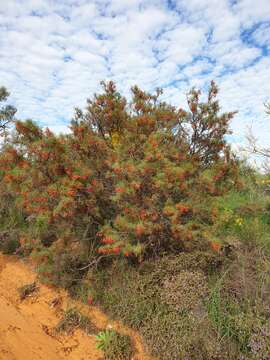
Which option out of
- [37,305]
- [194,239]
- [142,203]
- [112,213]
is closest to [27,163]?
[112,213]

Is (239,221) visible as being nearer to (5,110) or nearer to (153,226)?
(153,226)

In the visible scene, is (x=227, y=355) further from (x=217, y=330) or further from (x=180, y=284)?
(x=180, y=284)

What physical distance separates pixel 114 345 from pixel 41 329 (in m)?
1.03

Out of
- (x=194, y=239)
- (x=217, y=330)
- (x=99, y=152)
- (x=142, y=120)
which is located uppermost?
(x=142, y=120)

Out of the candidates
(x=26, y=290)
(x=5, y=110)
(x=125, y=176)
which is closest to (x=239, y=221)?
(x=125, y=176)

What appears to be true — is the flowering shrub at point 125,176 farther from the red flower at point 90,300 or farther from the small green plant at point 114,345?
the small green plant at point 114,345

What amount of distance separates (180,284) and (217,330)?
592 mm

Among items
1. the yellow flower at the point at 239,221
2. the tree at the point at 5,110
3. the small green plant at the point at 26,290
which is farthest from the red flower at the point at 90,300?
the tree at the point at 5,110

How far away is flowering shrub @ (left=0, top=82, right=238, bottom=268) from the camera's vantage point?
136 inches

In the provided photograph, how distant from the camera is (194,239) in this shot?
3521 mm

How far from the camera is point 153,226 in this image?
3379 millimetres

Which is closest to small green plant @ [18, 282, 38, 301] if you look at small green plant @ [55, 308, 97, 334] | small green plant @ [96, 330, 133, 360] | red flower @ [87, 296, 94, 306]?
small green plant @ [55, 308, 97, 334]

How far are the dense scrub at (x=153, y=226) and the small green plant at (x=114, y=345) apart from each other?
4 centimetres

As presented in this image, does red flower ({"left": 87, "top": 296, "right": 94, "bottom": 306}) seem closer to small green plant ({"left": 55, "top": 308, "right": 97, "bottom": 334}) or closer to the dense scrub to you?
the dense scrub
